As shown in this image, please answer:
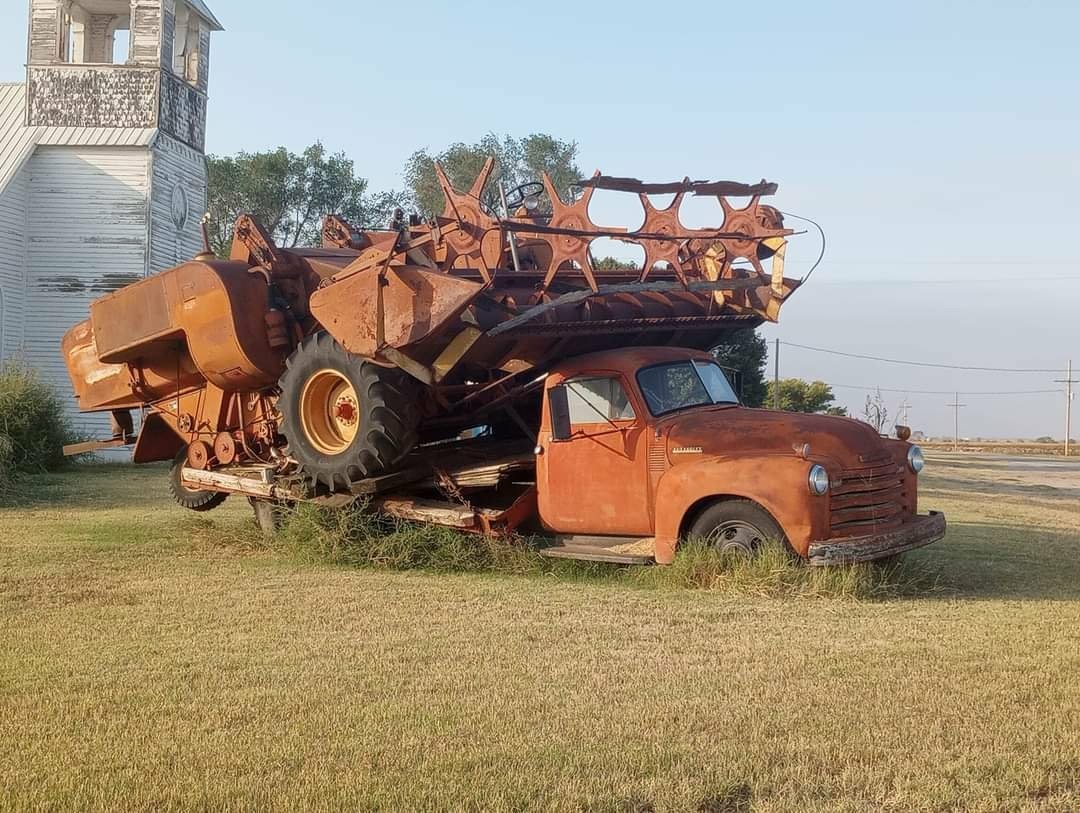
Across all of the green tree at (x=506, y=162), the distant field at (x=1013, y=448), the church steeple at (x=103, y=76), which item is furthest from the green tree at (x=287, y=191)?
the distant field at (x=1013, y=448)

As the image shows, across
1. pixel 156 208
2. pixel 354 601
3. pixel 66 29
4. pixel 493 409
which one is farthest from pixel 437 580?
pixel 66 29

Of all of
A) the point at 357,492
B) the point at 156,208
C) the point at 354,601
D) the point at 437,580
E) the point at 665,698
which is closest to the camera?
the point at 665,698

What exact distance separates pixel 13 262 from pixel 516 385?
21.2 meters

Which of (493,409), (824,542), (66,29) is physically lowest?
(824,542)

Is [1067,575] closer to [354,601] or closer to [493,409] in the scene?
[493,409]

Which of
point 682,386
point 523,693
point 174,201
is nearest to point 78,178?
point 174,201

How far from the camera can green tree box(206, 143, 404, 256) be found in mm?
48406

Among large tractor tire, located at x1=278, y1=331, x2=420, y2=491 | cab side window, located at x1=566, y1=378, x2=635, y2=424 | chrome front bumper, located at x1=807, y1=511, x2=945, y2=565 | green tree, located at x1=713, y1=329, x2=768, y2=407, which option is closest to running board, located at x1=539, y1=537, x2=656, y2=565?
cab side window, located at x1=566, y1=378, x2=635, y2=424

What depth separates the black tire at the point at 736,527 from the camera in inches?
333

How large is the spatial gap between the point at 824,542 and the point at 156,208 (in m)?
23.7

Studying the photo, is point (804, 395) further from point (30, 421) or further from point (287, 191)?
point (30, 421)

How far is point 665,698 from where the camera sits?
5.43 meters

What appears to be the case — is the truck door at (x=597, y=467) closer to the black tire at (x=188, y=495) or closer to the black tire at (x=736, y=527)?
the black tire at (x=736, y=527)

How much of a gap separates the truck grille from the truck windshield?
5.34ft
